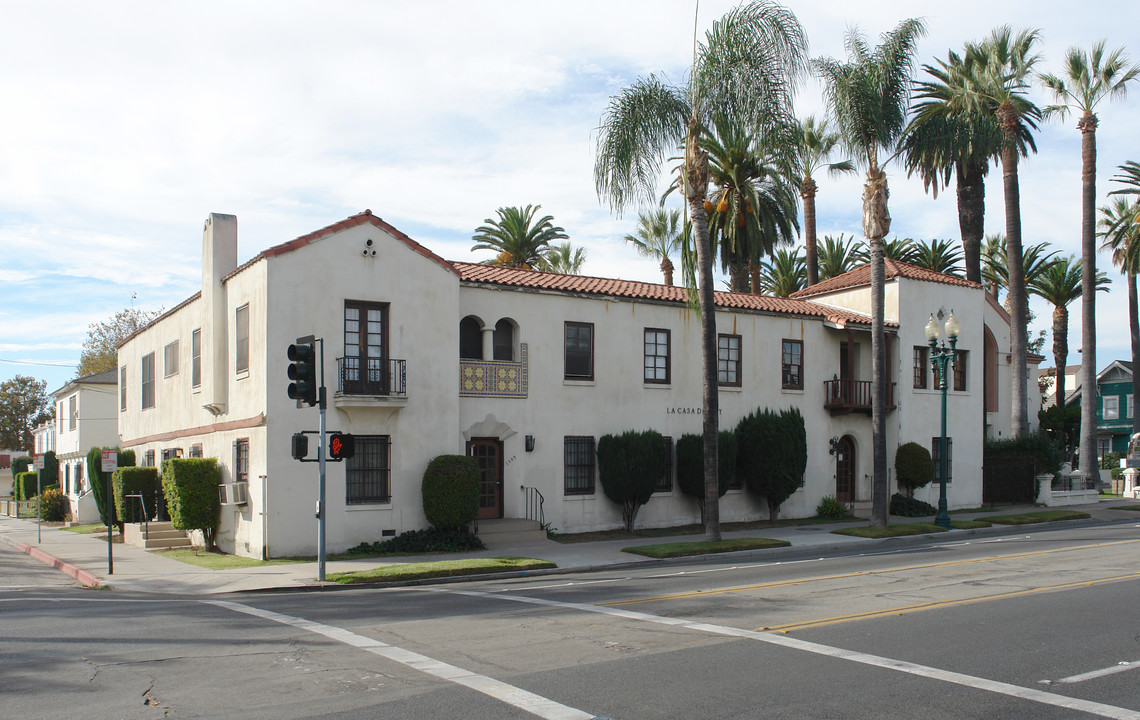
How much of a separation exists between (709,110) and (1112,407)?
53697 millimetres

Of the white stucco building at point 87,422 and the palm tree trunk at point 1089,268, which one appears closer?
the palm tree trunk at point 1089,268

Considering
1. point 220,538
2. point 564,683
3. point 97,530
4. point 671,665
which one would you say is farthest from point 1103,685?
point 97,530

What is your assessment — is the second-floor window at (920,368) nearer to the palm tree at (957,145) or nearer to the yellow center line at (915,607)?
the palm tree at (957,145)

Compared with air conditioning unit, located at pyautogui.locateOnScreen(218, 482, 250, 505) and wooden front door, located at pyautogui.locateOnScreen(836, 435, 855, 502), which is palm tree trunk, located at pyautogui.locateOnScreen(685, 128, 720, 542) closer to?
wooden front door, located at pyautogui.locateOnScreen(836, 435, 855, 502)

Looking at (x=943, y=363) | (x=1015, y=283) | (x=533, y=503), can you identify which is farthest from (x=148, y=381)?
(x=1015, y=283)

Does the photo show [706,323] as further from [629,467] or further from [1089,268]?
[1089,268]

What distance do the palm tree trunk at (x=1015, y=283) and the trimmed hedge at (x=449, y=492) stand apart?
24.3m

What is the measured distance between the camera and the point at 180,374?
90.7 feet

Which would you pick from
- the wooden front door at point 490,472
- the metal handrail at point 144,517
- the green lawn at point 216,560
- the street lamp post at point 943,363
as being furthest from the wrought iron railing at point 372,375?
the street lamp post at point 943,363

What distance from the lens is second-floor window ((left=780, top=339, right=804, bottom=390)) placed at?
2830 cm

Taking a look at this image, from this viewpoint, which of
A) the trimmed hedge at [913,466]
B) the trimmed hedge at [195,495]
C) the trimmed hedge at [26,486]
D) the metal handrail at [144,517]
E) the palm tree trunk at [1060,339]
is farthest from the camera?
the palm tree trunk at [1060,339]

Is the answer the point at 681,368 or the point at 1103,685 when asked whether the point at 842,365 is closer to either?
the point at 681,368

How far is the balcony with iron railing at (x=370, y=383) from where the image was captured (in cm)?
2061

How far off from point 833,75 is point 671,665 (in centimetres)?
1980
